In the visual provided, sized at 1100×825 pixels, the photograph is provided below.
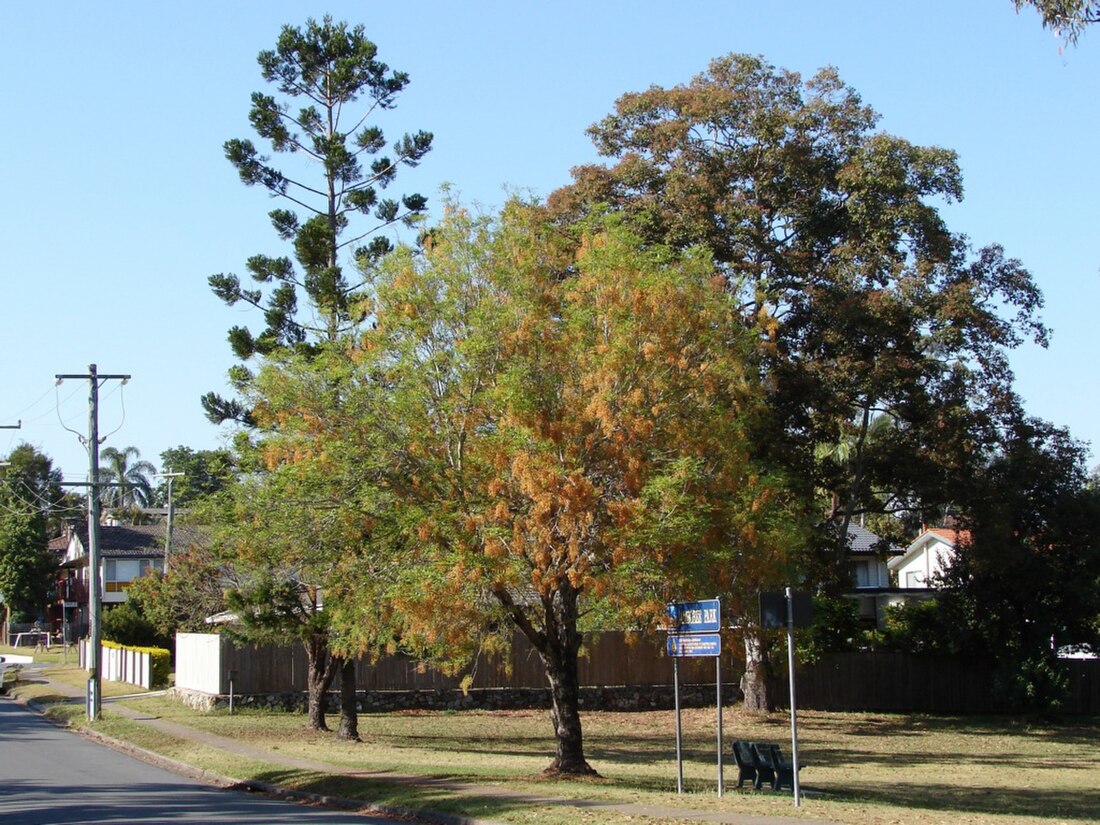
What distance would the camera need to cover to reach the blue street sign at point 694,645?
16016 mm

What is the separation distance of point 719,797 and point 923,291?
18889mm

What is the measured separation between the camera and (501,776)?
1888 cm

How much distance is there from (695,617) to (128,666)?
36.6 meters

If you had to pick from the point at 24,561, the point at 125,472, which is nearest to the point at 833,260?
the point at 24,561

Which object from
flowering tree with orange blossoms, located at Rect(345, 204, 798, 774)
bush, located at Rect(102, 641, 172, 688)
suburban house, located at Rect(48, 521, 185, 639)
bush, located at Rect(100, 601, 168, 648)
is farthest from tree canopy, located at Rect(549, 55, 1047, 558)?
suburban house, located at Rect(48, 521, 185, 639)

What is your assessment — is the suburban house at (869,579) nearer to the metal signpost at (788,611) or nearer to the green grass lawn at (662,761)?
the green grass lawn at (662,761)

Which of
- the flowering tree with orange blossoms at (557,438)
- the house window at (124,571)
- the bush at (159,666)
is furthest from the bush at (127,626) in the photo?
the flowering tree with orange blossoms at (557,438)

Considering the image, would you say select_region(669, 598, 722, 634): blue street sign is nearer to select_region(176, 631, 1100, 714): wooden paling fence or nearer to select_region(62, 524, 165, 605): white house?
select_region(176, 631, 1100, 714): wooden paling fence

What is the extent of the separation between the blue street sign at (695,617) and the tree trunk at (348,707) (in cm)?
1186

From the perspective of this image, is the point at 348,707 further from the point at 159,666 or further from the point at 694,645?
the point at 159,666

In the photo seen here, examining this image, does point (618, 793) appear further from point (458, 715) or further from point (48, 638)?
point (48, 638)

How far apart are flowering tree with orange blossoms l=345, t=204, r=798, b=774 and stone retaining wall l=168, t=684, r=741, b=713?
17.0 metres

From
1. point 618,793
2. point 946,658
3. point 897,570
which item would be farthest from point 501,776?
A: point 897,570

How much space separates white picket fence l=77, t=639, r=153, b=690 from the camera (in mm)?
43562
